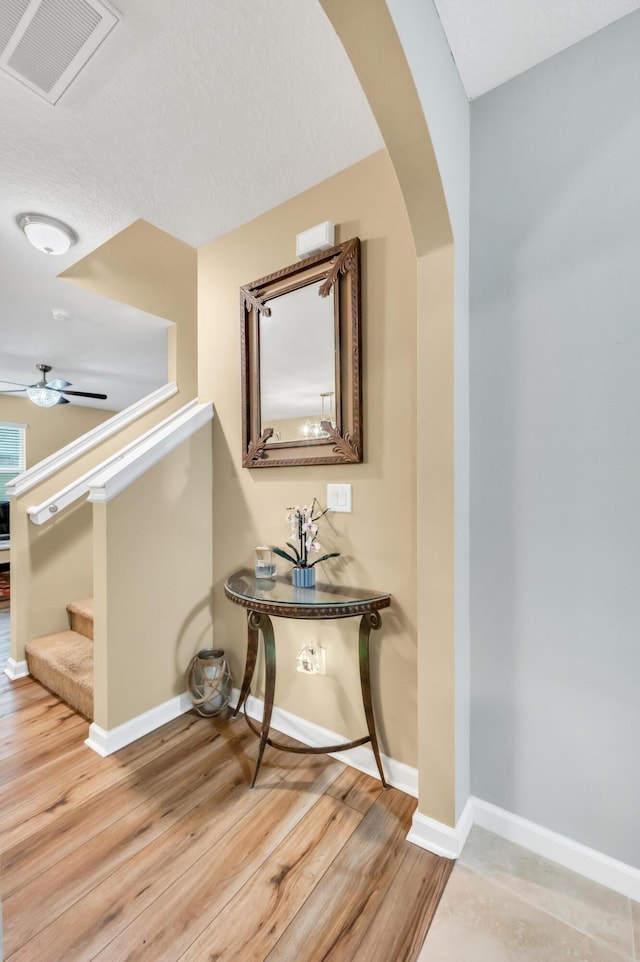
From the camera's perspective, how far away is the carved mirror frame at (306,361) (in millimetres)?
1621

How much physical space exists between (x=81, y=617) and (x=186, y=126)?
2734 mm

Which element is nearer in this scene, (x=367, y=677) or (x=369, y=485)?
(x=367, y=677)

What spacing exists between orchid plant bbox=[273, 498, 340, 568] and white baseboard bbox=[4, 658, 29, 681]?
197cm

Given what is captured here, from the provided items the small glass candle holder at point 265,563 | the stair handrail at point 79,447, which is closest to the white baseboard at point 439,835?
the small glass candle holder at point 265,563

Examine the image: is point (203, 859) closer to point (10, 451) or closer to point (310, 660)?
point (310, 660)

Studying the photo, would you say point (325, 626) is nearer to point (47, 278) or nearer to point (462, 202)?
point (462, 202)

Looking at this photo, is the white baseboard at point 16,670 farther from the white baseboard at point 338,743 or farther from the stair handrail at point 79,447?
the white baseboard at point 338,743

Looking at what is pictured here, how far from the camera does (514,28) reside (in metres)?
1.19

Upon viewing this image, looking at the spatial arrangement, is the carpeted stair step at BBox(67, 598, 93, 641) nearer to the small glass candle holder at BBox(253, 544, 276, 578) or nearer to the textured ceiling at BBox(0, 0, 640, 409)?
the small glass candle holder at BBox(253, 544, 276, 578)

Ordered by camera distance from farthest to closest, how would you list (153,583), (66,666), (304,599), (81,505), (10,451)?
(10,451) → (81,505) → (66,666) → (153,583) → (304,599)

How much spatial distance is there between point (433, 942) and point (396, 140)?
2.15 metres

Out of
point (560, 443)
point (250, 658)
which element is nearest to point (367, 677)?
point (250, 658)

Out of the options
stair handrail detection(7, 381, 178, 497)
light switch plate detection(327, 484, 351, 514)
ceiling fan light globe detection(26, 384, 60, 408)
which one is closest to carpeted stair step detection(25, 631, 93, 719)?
stair handrail detection(7, 381, 178, 497)

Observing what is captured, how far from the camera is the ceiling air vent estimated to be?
3.63 ft
